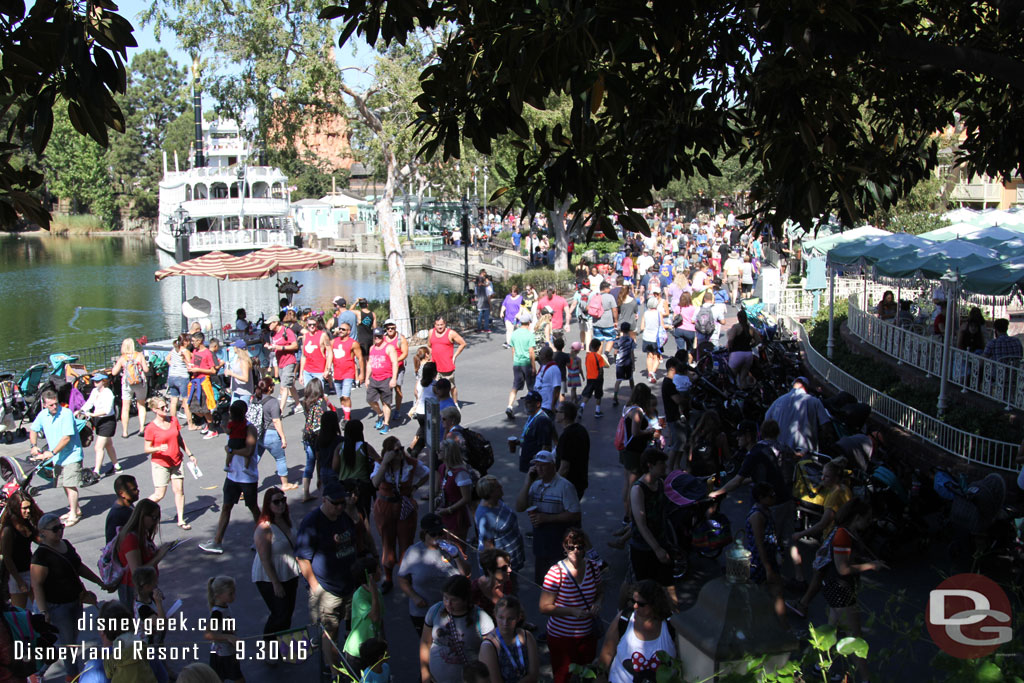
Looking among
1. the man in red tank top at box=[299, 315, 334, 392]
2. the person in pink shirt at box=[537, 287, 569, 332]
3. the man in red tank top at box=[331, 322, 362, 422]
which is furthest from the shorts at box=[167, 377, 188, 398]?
the person in pink shirt at box=[537, 287, 569, 332]

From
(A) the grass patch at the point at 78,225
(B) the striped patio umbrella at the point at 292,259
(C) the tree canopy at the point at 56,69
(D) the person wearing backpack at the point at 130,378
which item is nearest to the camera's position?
(C) the tree canopy at the point at 56,69

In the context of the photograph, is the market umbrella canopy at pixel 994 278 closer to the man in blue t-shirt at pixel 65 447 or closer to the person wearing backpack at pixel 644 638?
the person wearing backpack at pixel 644 638

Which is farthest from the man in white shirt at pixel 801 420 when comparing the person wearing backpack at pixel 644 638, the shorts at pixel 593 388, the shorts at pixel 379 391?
the shorts at pixel 379 391

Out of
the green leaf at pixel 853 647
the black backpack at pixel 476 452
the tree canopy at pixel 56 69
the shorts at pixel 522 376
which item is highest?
the tree canopy at pixel 56 69

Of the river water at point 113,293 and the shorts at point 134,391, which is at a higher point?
the shorts at point 134,391

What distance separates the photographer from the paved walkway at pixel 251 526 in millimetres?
7348

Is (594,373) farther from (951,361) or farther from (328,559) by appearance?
(328,559)

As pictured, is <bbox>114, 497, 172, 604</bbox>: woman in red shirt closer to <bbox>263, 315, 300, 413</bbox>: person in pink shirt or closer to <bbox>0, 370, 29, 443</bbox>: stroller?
<bbox>263, 315, 300, 413</bbox>: person in pink shirt

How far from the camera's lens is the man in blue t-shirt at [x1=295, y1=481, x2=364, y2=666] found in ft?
21.6

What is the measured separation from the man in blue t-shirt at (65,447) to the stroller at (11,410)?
14.6 feet

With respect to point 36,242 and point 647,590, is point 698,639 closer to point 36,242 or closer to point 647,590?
point 647,590

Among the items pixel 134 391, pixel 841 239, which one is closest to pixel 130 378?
pixel 134 391

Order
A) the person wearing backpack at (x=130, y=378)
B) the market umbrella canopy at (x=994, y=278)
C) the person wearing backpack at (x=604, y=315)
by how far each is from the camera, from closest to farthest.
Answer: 1. the market umbrella canopy at (x=994, y=278)
2. the person wearing backpack at (x=130, y=378)
3. the person wearing backpack at (x=604, y=315)

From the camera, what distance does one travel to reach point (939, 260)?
13.0 m
